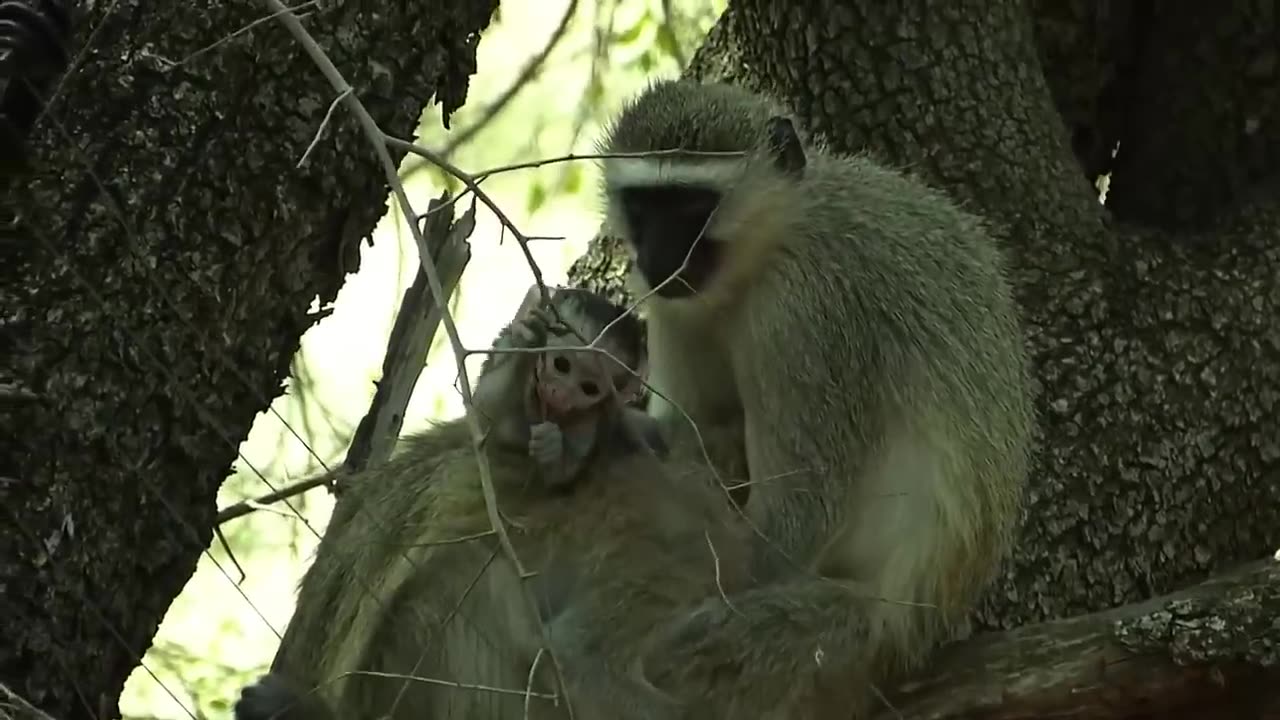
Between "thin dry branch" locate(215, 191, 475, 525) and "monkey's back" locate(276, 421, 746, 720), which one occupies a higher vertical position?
"thin dry branch" locate(215, 191, 475, 525)

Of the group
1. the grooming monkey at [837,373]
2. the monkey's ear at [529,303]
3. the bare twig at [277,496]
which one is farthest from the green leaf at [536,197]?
the bare twig at [277,496]

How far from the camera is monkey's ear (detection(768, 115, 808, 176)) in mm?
2324

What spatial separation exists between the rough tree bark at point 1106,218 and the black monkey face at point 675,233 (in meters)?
0.96

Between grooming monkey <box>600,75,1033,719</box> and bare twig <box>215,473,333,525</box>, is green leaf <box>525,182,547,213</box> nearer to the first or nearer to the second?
grooming monkey <box>600,75,1033,719</box>

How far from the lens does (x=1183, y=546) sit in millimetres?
2900

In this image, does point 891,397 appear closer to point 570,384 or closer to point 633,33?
point 570,384

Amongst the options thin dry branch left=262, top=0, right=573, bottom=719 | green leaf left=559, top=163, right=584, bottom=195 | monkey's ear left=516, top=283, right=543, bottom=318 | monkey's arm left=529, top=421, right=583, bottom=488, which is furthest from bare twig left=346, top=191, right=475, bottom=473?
green leaf left=559, top=163, right=584, bottom=195

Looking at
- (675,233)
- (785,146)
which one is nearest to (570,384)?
(675,233)

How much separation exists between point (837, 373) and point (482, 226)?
1733 millimetres

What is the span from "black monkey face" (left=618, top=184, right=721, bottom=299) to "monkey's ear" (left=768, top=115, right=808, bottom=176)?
0.14 metres

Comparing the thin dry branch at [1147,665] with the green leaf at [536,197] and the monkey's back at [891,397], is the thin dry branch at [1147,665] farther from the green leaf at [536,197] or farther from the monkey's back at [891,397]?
the green leaf at [536,197]

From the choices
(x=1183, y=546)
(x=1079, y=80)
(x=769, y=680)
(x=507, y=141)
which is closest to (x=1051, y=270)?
(x=1183, y=546)

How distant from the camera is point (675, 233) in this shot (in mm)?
2271

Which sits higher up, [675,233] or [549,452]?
[675,233]
